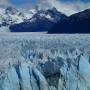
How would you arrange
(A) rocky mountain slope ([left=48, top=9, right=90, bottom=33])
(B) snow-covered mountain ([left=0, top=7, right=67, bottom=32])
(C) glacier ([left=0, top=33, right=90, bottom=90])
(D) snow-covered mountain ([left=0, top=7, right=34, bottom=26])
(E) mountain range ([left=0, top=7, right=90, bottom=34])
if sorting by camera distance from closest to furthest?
(C) glacier ([left=0, top=33, right=90, bottom=90]), (A) rocky mountain slope ([left=48, top=9, right=90, bottom=33]), (E) mountain range ([left=0, top=7, right=90, bottom=34]), (B) snow-covered mountain ([left=0, top=7, right=67, bottom=32]), (D) snow-covered mountain ([left=0, top=7, right=34, bottom=26])

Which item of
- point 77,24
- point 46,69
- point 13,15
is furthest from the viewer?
point 13,15

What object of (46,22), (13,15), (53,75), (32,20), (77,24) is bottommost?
(53,75)

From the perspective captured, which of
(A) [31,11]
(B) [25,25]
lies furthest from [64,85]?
(A) [31,11]

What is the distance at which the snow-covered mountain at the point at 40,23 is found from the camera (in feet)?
265

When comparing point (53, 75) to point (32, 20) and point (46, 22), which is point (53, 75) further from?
point (46, 22)

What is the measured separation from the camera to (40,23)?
89188 millimetres

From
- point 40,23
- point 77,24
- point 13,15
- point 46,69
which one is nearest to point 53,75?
point 46,69

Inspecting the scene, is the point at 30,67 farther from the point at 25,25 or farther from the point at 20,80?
the point at 25,25

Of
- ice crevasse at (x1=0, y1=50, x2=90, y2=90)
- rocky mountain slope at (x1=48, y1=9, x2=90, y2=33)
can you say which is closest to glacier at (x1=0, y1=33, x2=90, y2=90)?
ice crevasse at (x1=0, y1=50, x2=90, y2=90)

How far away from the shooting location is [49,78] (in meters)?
15.5

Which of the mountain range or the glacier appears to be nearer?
the glacier

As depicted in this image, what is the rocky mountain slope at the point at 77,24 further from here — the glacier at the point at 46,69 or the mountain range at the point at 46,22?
the glacier at the point at 46,69

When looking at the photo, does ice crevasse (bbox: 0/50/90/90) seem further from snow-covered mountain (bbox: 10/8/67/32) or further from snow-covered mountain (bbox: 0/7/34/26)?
snow-covered mountain (bbox: 0/7/34/26)

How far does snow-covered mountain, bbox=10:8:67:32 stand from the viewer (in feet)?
265
